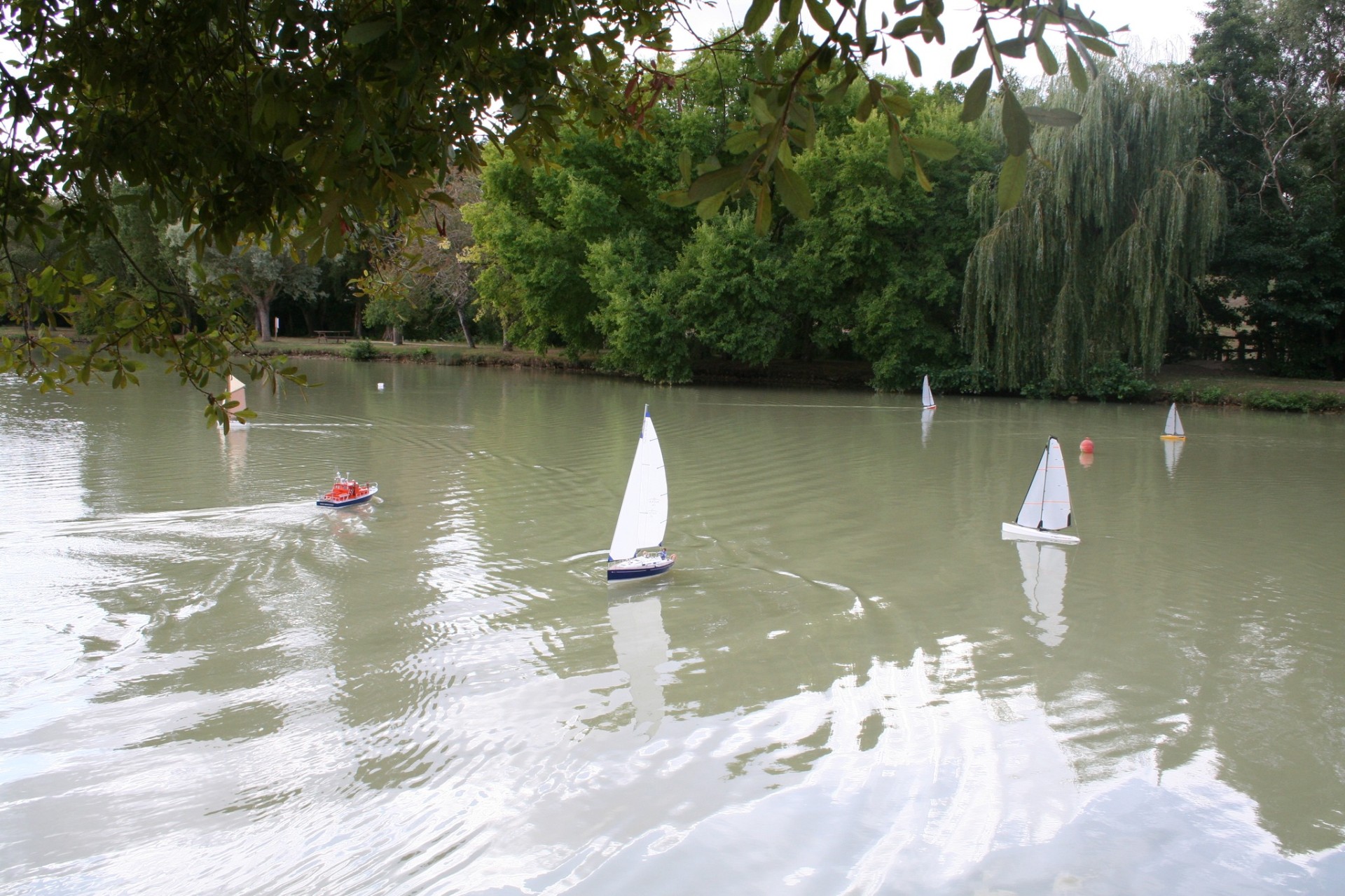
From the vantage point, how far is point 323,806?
18.6 feet

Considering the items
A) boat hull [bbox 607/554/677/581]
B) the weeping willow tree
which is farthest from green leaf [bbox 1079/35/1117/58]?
the weeping willow tree

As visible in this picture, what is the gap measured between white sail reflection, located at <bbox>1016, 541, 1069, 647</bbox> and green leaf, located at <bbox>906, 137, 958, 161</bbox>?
23.4 feet

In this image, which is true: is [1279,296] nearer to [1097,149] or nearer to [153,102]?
[1097,149]

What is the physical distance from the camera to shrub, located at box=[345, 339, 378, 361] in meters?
47.7

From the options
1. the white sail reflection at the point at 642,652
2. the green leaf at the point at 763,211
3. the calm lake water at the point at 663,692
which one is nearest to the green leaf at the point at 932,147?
the green leaf at the point at 763,211

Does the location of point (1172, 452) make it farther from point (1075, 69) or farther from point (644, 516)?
point (1075, 69)

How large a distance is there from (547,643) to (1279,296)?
31.7 metres

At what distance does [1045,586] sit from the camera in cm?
1033

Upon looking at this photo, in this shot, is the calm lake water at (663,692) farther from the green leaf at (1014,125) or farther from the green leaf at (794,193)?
the green leaf at (1014,125)

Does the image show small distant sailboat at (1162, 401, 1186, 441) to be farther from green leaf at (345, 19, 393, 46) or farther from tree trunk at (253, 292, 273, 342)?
tree trunk at (253, 292, 273, 342)

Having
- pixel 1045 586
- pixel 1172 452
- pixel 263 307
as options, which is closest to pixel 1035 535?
pixel 1045 586

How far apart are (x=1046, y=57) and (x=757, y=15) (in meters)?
0.64

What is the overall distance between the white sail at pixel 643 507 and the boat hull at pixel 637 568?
217 mm

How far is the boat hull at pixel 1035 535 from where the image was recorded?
40.0 ft
